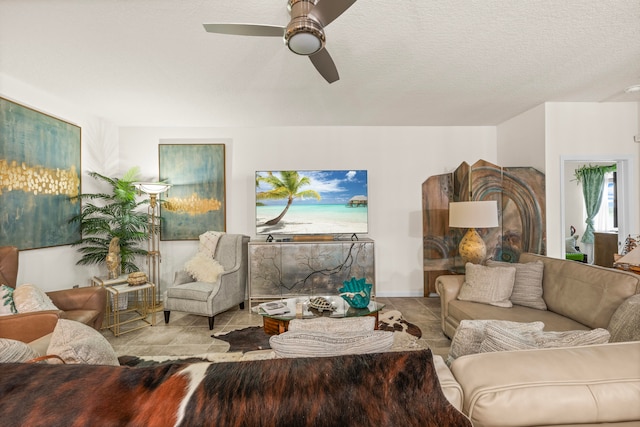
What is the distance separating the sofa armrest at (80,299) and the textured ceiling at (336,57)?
197 centimetres

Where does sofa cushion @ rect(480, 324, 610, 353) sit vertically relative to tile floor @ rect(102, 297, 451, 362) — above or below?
above

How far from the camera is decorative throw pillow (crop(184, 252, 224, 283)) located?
3.44m

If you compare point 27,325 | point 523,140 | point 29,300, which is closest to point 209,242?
point 29,300

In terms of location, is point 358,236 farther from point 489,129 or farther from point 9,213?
point 9,213

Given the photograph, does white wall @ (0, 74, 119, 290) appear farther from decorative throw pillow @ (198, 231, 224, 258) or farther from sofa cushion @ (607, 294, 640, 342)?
sofa cushion @ (607, 294, 640, 342)

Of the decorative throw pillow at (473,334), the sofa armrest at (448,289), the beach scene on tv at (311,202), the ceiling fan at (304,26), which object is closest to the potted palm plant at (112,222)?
the beach scene on tv at (311,202)

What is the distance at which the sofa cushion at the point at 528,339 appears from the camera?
105 cm

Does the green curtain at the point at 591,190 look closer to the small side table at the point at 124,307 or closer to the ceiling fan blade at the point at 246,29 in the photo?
the ceiling fan blade at the point at 246,29

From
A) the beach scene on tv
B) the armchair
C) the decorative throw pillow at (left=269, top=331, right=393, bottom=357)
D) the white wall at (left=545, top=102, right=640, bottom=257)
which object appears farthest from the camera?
the beach scene on tv

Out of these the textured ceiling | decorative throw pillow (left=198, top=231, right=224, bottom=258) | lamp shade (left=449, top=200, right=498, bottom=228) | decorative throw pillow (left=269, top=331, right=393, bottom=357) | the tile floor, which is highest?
the textured ceiling

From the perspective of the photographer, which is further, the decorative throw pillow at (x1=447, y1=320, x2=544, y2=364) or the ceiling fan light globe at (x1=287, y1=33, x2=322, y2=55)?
the ceiling fan light globe at (x1=287, y1=33, x2=322, y2=55)

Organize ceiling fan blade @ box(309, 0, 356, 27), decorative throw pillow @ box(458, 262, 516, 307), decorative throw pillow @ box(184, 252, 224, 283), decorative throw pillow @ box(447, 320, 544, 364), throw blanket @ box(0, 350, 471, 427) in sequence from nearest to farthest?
throw blanket @ box(0, 350, 471, 427), decorative throw pillow @ box(447, 320, 544, 364), ceiling fan blade @ box(309, 0, 356, 27), decorative throw pillow @ box(458, 262, 516, 307), decorative throw pillow @ box(184, 252, 224, 283)

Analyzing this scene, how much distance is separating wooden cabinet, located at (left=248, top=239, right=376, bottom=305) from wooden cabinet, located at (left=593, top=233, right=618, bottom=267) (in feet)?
12.4

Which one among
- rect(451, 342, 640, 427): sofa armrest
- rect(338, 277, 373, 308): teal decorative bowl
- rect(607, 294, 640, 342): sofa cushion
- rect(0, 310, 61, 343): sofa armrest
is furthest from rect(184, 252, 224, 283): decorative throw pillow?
rect(607, 294, 640, 342): sofa cushion
